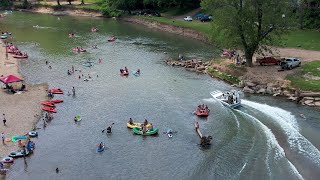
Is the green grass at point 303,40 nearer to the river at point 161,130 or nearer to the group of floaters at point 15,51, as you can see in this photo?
the river at point 161,130

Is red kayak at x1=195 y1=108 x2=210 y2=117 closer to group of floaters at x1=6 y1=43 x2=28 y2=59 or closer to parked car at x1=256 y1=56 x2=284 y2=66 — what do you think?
parked car at x1=256 y1=56 x2=284 y2=66

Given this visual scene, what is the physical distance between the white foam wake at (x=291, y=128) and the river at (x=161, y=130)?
0.41 feet

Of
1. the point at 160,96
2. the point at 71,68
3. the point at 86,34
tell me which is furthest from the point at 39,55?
the point at 160,96

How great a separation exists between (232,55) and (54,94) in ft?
138

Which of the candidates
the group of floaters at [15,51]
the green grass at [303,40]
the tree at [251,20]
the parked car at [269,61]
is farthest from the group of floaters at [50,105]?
the green grass at [303,40]

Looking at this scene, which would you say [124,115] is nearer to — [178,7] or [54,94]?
[54,94]

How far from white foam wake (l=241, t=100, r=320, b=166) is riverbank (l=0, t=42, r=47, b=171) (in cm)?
3514

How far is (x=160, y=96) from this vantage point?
267 ft

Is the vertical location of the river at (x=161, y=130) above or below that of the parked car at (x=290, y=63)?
below

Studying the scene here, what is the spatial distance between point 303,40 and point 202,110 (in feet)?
159

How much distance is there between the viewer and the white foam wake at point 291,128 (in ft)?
190

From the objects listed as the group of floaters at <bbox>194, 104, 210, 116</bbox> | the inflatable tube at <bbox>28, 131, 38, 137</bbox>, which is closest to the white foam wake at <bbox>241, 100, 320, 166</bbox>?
the group of floaters at <bbox>194, 104, 210, 116</bbox>

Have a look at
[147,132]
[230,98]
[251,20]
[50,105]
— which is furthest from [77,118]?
[251,20]

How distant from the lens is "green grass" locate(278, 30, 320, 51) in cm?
10343
